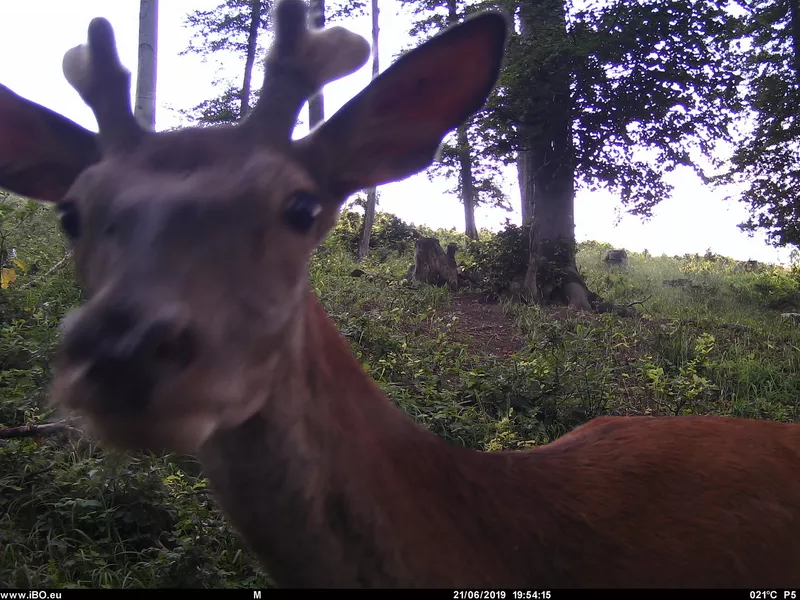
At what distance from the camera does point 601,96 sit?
10422 millimetres

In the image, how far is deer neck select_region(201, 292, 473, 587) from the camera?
1515 millimetres

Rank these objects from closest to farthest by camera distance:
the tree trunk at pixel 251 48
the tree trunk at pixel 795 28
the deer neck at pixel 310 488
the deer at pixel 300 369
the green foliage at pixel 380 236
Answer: the deer at pixel 300 369, the deer neck at pixel 310 488, the tree trunk at pixel 795 28, the green foliage at pixel 380 236, the tree trunk at pixel 251 48

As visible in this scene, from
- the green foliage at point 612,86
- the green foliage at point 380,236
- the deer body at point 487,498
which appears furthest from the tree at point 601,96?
the deer body at point 487,498

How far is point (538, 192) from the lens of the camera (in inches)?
479

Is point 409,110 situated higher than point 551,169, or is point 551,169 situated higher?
point 551,169

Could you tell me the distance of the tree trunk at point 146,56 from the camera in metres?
5.44

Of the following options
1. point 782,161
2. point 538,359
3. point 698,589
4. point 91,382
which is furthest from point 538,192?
point 91,382

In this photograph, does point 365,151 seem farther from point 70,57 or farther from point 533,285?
point 533,285

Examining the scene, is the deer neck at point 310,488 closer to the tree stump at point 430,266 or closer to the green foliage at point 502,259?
the tree stump at point 430,266

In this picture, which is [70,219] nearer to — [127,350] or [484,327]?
[127,350]

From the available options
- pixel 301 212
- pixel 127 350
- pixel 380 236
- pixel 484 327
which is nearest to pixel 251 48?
pixel 380 236

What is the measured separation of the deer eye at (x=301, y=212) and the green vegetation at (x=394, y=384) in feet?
3.89

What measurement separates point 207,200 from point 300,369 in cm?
49

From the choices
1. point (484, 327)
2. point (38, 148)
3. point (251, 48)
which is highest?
point (251, 48)
